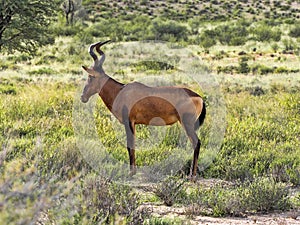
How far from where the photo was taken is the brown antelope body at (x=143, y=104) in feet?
28.1

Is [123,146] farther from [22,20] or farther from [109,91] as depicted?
[22,20]

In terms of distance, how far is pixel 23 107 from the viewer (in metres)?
11.7

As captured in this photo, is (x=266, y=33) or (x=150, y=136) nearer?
(x=150, y=136)

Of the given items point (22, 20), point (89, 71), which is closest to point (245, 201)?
point (89, 71)

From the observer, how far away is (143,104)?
28.2 ft

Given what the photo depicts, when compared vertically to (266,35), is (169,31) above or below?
below

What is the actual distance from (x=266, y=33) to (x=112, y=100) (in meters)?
30.1

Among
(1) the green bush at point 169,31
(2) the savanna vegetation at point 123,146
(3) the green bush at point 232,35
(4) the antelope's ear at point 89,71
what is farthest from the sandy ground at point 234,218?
(1) the green bush at point 169,31

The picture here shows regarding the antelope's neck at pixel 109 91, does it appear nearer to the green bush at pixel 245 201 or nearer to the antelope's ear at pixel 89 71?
the antelope's ear at pixel 89 71

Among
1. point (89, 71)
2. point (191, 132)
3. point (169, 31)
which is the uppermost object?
point (89, 71)

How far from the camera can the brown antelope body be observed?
8.58m

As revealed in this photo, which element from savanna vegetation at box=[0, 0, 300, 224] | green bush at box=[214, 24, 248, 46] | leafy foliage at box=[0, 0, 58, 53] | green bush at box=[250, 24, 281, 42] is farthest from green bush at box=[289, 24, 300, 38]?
leafy foliage at box=[0, 0, 58, 53]

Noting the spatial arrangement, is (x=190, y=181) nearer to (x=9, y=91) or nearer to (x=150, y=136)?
(x=150, y=136)

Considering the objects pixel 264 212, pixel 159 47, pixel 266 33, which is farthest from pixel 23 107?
pixel 266 33
